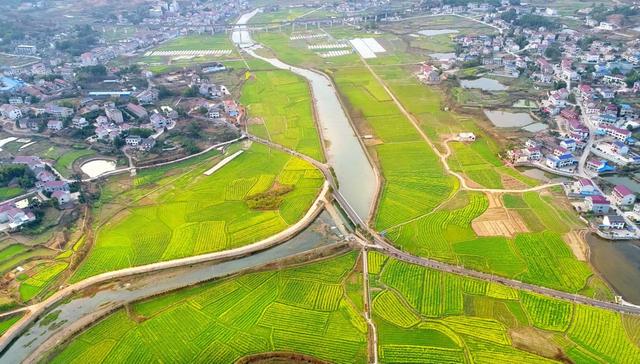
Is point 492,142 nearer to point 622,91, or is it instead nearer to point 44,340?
point 622,91

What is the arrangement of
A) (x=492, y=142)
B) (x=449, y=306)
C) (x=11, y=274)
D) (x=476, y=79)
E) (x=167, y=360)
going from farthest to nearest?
(x=476, y=79)
(x=492, y=142)
(x=11, y=274)
(x=449, y=306)
(x=167, y=360)

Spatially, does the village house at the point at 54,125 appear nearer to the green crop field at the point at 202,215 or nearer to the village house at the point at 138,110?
the village house at the point at 138,110

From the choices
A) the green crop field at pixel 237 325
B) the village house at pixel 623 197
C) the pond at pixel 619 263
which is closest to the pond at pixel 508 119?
the village house at pixel 623 197

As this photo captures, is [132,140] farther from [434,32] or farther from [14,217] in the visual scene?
[434,32]

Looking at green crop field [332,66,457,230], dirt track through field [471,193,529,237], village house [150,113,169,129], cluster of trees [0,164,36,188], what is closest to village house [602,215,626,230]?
dirt track through field [471,193,529,237]

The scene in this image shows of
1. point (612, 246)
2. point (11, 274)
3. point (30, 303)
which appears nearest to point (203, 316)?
point (30, 303)

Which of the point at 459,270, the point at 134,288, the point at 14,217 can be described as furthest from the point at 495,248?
the point at 14,217
